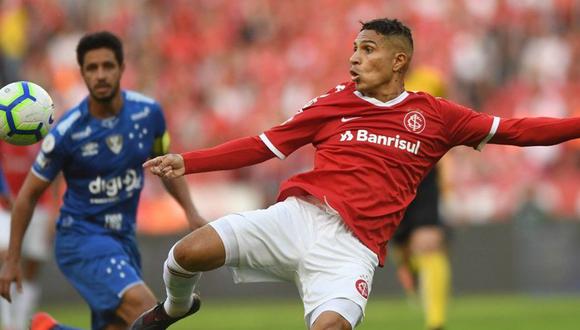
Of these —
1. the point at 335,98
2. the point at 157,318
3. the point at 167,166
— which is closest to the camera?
the point at 167,166

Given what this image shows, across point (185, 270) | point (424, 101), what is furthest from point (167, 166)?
point (424, 101)

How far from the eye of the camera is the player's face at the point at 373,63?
7566 mm

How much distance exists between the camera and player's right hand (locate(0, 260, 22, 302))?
8234 millimetres

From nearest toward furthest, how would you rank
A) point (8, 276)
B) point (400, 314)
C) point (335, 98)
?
1. point (335, 98)
2. point (8, 276)
3. point (400, 314)

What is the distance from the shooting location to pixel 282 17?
21.9 meters

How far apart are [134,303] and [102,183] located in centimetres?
86

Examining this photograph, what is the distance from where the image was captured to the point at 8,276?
8.24 m

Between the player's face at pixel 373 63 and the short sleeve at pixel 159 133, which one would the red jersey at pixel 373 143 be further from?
the short sleeve at pixel 159 133

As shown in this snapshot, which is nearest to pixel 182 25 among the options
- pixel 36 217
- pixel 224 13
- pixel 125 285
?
pixel 224 13

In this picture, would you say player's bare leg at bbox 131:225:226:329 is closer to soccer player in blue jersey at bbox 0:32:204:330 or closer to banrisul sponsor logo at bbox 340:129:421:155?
soccer player in blue jersey at bbox 0:32:204:330

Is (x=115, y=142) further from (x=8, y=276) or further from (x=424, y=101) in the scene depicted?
(x=424, y=101)

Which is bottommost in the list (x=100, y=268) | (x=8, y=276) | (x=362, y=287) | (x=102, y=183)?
(x=100, y=268)

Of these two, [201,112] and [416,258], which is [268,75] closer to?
[201,112]

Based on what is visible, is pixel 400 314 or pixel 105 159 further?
pixel 400 314
